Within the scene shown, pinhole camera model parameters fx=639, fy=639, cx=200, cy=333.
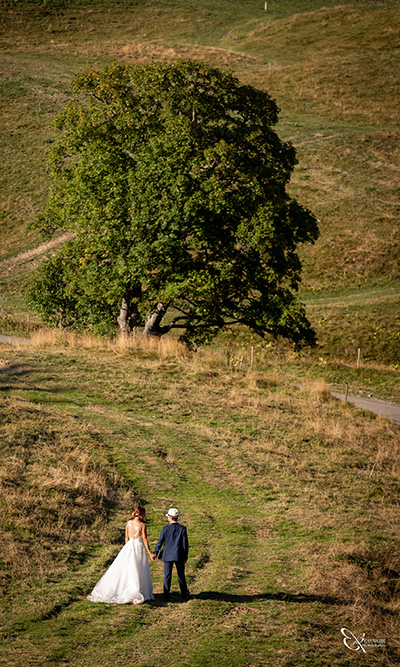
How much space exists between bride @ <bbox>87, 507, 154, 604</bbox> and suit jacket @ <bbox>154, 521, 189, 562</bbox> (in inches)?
14.5

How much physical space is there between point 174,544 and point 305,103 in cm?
8364

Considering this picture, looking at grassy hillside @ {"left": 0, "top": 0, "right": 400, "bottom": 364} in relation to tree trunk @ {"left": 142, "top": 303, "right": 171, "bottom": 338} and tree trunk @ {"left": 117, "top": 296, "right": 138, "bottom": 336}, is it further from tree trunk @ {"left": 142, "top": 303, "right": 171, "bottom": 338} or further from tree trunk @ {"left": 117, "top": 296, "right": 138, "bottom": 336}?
tree trunk @ {"left": 117, "top": 296, "right": 138, "bottom": 336}

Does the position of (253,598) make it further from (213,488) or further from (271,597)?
(213,488)

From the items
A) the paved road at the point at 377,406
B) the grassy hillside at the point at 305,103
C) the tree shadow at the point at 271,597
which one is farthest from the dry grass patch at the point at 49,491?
the grassy hillside at the point at 305,103

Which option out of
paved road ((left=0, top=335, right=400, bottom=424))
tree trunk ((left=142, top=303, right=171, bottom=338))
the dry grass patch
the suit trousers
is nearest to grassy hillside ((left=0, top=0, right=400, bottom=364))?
paved road ((left=0, top=335, right=400, bottom=424))

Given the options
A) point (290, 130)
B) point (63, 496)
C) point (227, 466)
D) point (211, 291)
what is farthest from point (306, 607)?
point (290, 130)

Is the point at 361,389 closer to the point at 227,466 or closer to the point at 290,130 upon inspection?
the point at 227,466

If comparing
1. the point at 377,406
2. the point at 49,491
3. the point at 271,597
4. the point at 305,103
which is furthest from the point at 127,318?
the point at 305,103

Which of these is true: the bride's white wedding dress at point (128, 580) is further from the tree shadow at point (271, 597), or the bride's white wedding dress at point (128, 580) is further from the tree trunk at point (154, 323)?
the tree trunk at point (154, 323)

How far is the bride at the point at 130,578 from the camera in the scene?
938 cm

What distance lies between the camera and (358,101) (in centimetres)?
8375

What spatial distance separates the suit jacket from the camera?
9.77 meters

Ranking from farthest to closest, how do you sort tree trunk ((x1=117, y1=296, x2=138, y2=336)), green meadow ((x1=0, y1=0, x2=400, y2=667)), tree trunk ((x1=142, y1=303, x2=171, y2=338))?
tree trunk ((x1=117, y1=296, x2=138, y2=336)), tree trunk ((x1=142, y1=303, x2=171, y2=338)), green meadow ((x1=0, y1=0, x2=400, y2=667))

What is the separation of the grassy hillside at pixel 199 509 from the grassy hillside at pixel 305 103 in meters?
16.1
